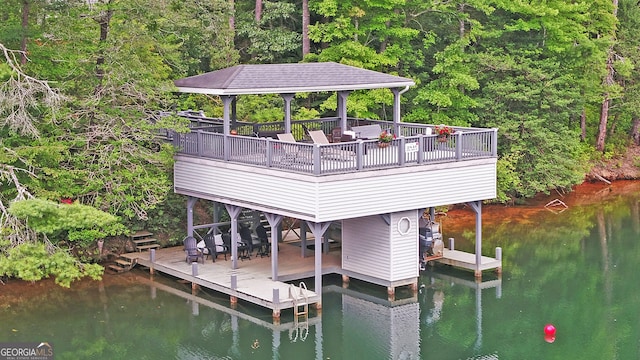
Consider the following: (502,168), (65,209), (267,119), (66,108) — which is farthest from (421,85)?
(65,209)

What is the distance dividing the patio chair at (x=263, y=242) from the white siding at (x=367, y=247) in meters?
2.54

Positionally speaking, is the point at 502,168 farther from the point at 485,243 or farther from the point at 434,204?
the point at 434,204

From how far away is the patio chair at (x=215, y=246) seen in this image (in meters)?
27.8

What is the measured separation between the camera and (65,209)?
2353 centimetres

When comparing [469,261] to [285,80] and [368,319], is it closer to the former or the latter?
[368,319]

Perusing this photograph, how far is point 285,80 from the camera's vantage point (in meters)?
26.7

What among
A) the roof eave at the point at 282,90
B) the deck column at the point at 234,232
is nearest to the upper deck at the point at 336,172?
the deck column at the point at 234,232

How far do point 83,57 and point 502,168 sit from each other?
16673mm

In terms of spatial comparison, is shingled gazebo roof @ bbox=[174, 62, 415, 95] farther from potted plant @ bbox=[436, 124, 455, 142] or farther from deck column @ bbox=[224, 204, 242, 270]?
deck column @ bbox=[224, 204, 242, 270]

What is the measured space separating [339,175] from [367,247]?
9.64 ft

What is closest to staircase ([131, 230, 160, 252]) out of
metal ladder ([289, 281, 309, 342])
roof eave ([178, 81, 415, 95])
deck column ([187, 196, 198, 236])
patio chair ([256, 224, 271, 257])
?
deck column ([187, 196, 198, 236])

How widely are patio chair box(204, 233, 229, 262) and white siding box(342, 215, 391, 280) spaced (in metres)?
3.44

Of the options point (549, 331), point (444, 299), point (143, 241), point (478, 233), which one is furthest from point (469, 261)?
point (143, 241)

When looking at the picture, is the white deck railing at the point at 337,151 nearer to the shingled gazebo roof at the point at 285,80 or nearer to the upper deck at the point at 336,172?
the upper deck at the point at 336,172
